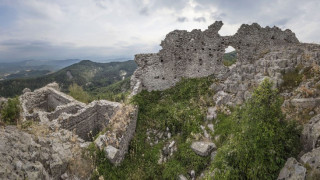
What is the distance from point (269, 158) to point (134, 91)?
12141 millimetres

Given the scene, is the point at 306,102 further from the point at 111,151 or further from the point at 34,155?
the point at 34,155

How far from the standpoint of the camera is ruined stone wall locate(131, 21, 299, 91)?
1789 centimetres

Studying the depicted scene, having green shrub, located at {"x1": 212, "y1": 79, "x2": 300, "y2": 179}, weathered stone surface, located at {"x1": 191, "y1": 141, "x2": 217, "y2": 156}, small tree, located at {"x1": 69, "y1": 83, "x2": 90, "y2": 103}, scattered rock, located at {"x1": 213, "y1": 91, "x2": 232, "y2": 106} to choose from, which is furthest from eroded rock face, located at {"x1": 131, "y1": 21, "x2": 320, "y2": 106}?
small tree, located at {"x1": 69, "y1": 83, "x2": 90, "y2": 103}

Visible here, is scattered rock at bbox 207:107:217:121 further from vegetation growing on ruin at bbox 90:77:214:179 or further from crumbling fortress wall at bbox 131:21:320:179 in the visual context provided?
vegetation growing on ruin at bbox 90:77:214:179

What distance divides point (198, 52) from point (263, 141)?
517 inches

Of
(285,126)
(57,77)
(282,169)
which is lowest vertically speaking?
(57,77)

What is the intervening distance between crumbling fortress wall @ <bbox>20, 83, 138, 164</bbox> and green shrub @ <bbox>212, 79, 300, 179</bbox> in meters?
6.44

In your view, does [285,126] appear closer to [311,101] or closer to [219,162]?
[219,162]

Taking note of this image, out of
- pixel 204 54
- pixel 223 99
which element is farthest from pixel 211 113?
pixel 204 54

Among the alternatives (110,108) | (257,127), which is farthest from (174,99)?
(257,127)

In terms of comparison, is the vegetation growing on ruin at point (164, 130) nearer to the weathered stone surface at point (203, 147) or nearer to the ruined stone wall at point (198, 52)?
the weathered stone surface at point (203, 147)

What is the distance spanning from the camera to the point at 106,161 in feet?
35.2

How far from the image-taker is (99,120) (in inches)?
661

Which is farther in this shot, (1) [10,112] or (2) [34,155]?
(1) [10,112]
